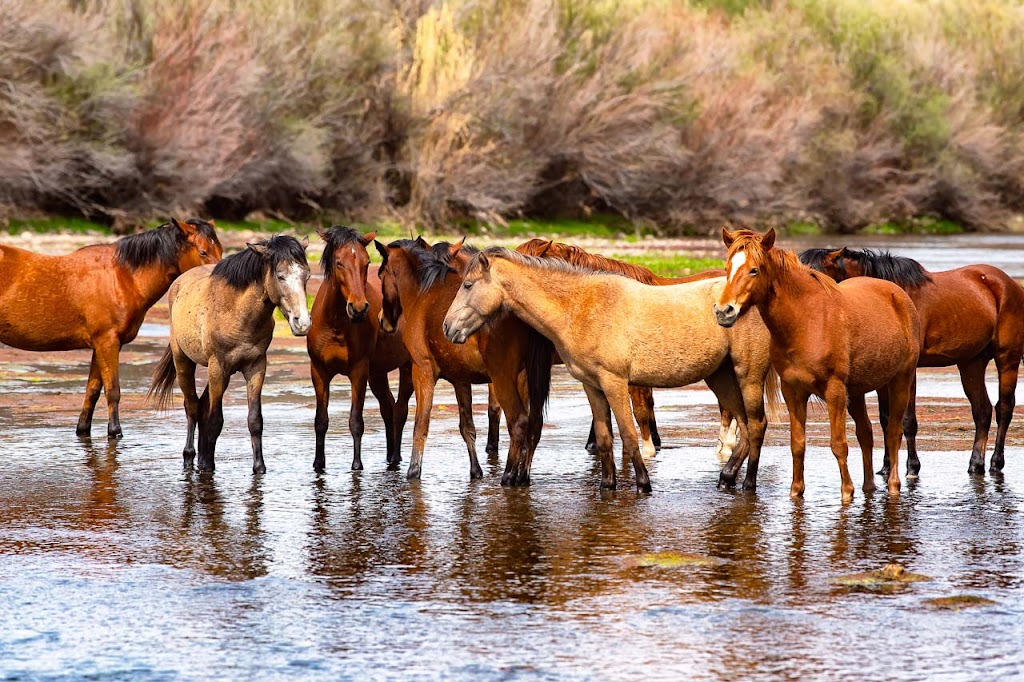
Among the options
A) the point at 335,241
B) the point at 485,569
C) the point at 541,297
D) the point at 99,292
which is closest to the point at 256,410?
the point at 335,241

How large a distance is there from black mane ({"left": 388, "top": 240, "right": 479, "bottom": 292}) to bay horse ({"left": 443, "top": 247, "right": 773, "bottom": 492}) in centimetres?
79

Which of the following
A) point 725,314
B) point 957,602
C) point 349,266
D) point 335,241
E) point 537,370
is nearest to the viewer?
point 957,602

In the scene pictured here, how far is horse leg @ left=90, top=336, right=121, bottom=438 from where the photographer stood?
12633 mm

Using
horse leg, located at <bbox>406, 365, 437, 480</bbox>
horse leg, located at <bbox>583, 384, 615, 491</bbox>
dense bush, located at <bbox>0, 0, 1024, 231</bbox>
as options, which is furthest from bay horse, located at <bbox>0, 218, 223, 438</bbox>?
dense bush, located at <bbox>0, 0, 1024, 231</bbox>

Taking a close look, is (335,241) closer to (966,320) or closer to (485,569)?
(485,569)

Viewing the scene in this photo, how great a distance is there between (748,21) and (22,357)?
57.3 meters

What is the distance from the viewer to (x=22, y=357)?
18.3 m

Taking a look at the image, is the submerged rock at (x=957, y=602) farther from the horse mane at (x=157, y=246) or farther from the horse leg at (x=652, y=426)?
the horse mane at (x=157, y=246)

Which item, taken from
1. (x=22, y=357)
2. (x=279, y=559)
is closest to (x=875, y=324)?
(x=279, y=559)

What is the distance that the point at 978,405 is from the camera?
11.3m

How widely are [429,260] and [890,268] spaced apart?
3.45m

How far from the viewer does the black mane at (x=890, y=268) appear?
1104 centimetres

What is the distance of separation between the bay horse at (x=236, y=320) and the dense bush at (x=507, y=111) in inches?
1080

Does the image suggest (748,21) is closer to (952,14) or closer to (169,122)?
(952,14)
